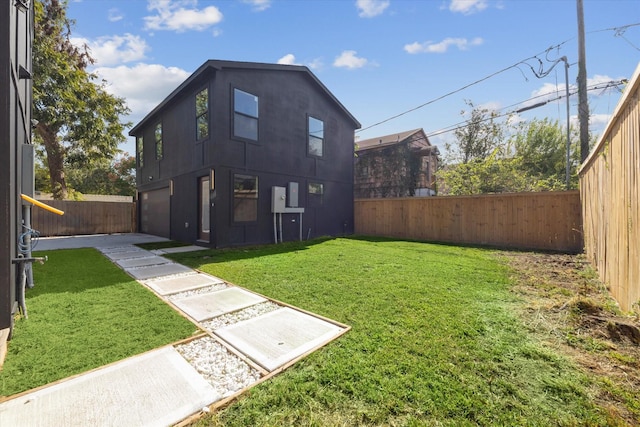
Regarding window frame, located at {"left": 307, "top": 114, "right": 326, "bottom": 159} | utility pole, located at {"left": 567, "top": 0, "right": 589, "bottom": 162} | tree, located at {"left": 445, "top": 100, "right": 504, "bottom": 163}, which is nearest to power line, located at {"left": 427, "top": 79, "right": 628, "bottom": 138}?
tree, located at {"left": 445, "top": 100, "right": 504, "bottom": 163}

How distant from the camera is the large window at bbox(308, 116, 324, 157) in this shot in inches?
380

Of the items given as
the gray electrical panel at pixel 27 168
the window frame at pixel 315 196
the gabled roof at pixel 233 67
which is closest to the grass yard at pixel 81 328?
the gray electrical panel at pixel 27 168

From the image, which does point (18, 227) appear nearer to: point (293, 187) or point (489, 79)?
point (293, 187)

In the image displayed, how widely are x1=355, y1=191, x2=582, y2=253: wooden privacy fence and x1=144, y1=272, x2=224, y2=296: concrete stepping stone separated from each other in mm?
7697

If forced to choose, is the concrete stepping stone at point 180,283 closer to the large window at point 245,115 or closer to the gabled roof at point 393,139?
the large window at point 245,115

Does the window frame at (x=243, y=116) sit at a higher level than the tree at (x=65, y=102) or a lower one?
lower

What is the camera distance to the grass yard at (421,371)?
1.41 meters

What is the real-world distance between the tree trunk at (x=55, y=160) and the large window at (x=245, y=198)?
11.6 metres

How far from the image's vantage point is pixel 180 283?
3877 millimetres

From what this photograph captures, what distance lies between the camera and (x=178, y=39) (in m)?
7.61

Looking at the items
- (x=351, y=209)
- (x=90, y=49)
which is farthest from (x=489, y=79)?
(x=90, y=49)

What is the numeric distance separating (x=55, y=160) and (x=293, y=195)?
13216 mm

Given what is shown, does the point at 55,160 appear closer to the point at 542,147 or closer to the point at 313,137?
the point at 313,137

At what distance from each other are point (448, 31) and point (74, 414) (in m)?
10.7
